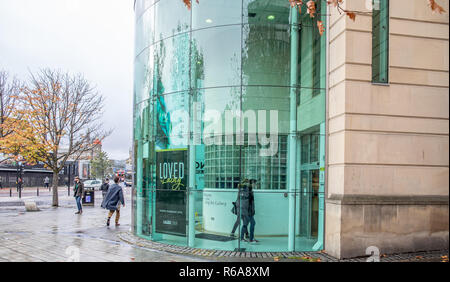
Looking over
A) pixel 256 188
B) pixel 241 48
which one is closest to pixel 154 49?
pixel 241 48

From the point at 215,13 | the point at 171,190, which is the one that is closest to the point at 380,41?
the point at 215,13

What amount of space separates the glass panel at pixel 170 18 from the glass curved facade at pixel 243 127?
57mm

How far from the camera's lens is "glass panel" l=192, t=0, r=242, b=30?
9.91 m

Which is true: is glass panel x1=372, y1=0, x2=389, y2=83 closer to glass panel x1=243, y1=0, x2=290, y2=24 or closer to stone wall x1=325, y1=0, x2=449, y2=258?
stone wall x1=325, y1=0, x2=449, y2=258

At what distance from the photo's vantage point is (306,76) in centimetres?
970

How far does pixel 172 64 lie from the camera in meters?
10.6

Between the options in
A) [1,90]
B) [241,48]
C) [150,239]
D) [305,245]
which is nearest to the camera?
[305,245]

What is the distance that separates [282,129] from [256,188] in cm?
162

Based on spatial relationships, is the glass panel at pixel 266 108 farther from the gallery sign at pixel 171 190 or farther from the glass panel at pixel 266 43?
the gallery sign at pixel 171 190

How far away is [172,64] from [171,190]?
346cm

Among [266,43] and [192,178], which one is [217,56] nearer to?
[266,43]

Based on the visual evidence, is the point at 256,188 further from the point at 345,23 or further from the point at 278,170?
the point at 345,23

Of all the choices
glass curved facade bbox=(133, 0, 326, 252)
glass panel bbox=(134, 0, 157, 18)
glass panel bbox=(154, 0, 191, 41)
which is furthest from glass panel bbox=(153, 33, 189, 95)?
glass panel bbox=(134, 0, 157, 18)

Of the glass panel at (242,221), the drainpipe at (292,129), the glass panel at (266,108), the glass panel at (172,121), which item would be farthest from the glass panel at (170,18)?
the glass panel at (242,221)
